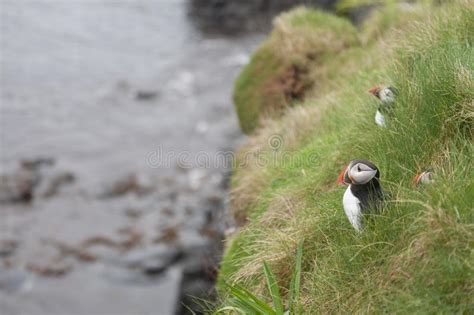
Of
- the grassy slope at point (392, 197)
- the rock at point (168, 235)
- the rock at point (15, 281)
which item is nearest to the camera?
the grassy slope at point (392, 197)

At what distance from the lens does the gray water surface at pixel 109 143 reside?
26.9ft

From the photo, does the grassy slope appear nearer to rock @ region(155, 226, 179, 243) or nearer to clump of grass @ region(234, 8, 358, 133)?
rock @ region(155, 226, 179, 243)

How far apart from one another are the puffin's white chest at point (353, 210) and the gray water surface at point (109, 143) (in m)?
4.49

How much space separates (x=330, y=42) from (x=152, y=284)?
4876 millimetres

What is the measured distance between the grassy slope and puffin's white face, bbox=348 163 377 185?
220 millimetres

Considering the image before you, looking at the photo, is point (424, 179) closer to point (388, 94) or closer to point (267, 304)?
point (267, 304)

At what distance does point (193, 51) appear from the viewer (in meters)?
16.2

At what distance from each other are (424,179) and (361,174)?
→ 0.37 metres

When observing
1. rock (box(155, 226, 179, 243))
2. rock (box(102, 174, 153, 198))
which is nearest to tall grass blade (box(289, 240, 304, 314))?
rock (box(155, 226, 179, 243))

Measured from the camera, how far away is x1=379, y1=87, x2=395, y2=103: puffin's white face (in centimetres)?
471

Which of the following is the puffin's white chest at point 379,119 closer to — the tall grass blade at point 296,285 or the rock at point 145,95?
the tall grass blade at point 296,285

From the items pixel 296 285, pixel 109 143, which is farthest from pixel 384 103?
pixel 109 143

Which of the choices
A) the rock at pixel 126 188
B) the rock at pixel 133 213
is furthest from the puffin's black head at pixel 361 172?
the rock at pixel 126 188

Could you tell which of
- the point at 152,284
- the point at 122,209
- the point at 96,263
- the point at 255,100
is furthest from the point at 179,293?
the point at 255,100
